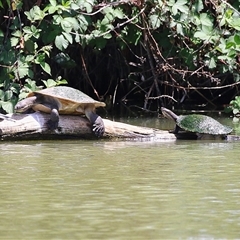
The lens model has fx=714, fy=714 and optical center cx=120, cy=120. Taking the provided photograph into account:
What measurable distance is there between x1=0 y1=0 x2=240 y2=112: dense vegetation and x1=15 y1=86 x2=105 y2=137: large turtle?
0.55m

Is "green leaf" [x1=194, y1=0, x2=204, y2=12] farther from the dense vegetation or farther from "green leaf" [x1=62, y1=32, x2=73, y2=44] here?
"green leaf" [x1=62, y1=32, x2=73, y2=44]

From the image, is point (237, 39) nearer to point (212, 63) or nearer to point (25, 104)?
point (212, 63)

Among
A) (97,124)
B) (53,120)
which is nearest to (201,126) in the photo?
(97,124)

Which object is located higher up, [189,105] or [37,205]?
[189,105]

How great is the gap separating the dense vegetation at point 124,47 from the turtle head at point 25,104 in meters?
0.58

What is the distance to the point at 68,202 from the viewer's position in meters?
3.96

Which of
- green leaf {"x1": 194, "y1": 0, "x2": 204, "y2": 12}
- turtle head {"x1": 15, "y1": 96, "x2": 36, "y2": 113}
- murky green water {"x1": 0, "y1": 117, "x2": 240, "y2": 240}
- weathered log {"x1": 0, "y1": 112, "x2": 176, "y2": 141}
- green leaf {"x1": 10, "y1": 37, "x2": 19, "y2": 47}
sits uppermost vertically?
green leaf {"x1": 194, "y1": 0, "x2": 204, "y2": 12}

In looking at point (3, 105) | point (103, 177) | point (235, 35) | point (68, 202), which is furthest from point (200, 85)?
point (68, 202)

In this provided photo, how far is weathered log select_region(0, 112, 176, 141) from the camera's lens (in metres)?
6.51

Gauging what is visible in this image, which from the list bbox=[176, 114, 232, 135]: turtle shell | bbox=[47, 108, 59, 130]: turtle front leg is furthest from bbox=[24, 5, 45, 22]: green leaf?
bbox=[176, 114, 232, 135]: turtle shell

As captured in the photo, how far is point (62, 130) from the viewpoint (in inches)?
265

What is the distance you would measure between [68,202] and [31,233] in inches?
26.1

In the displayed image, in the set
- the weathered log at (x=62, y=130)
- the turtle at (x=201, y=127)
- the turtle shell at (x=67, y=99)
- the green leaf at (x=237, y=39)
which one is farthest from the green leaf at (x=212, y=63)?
the turtle shell at (x=67, y=99)

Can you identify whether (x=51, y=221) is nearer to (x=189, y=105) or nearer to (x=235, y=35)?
(x=235, y=35)
